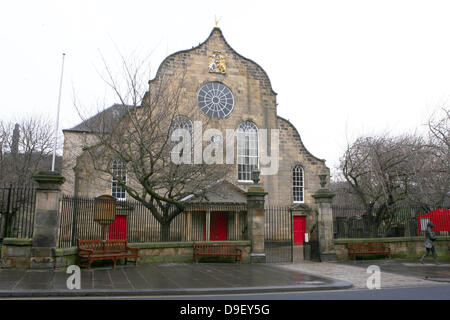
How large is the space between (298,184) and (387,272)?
51.4 feet

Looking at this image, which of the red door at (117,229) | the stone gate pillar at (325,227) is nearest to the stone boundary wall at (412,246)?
the stone gate pillar at (325,227)

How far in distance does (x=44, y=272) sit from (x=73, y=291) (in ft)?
10.9

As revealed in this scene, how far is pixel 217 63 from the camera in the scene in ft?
90.8

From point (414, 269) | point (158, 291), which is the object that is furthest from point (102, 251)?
point (414, 269)

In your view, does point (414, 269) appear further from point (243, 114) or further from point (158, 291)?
point (243, 114)

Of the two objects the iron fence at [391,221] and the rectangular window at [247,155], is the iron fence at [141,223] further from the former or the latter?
the iron fence at [391,221]

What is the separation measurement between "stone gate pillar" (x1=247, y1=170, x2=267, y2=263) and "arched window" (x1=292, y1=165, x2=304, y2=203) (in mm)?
13040

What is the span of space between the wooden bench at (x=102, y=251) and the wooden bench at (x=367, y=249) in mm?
9346

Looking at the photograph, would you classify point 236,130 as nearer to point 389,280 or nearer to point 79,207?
point 79,207

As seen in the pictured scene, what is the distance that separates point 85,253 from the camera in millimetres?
11820

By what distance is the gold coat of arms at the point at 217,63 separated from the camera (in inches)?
1082

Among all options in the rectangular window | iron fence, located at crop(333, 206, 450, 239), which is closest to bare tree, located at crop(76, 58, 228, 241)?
iron fence, located at crop(333, 206, 450, 239)
